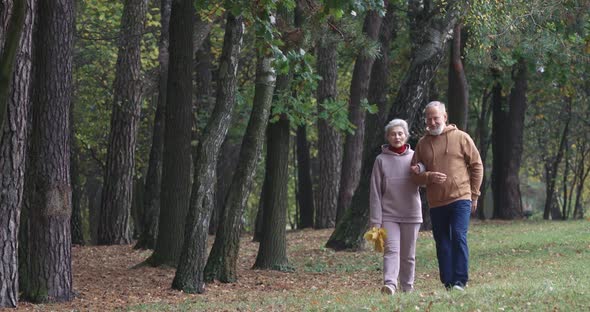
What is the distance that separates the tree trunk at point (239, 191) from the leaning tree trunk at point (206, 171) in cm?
124

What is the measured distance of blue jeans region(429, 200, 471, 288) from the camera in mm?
11008

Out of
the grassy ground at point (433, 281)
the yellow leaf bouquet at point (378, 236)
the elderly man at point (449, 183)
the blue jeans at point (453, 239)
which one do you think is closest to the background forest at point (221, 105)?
the grassy ground at point (433, 281)

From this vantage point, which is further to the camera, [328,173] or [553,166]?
[553,166]

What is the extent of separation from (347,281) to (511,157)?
62.9 ft

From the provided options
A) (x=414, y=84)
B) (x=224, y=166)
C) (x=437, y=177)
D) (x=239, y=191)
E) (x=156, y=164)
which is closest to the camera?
(x=437, y=177)

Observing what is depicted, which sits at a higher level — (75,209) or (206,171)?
(206,171)

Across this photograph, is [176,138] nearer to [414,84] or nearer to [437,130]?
[414,84]

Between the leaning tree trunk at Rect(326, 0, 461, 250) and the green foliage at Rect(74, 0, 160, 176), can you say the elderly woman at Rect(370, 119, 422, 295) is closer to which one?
the leaning tree trunk at Rect(326, 0, 461, 250)

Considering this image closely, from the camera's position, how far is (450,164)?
1099 cm

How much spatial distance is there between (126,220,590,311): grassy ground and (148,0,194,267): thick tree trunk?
5.11ft

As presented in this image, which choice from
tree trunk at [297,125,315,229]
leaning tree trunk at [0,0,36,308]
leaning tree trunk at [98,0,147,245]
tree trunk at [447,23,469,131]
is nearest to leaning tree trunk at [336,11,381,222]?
tree trunk at [447,23,469,131]

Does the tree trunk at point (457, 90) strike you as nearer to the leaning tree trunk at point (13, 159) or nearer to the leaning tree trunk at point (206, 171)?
the leaning tree trunk at point (206, 171)

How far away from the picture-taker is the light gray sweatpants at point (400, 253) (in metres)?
11.1

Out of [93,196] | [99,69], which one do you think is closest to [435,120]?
[99,69]
